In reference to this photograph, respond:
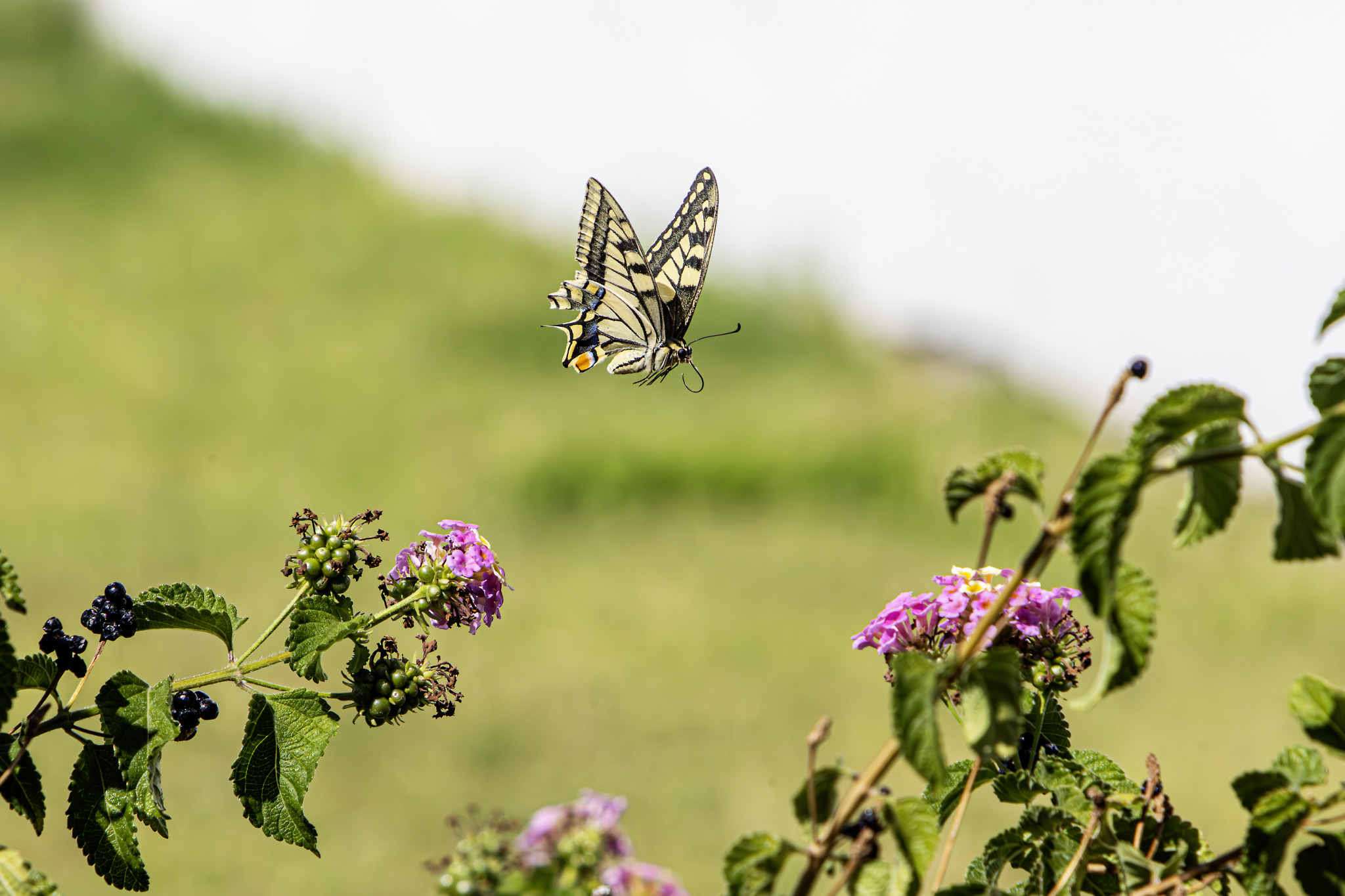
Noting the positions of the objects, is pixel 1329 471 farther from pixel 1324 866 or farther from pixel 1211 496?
pixel 1324 866

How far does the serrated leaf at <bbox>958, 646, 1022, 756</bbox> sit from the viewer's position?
824 mm

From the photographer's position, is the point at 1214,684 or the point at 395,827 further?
the point at 1214,684

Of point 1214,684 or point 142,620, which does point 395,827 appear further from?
point 1214,684

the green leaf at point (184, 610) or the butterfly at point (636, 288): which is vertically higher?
the butterfly at point (636, 288)

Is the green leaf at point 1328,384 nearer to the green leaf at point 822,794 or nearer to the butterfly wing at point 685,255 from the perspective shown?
the green leaf at point 822,794

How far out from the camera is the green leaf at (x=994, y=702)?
2.70ft

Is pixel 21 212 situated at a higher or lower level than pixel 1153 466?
higher

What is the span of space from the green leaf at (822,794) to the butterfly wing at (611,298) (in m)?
1.70

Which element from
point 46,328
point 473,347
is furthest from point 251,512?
point 46,328

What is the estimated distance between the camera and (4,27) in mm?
15312

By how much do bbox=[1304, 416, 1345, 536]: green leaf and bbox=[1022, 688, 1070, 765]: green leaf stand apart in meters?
0.41

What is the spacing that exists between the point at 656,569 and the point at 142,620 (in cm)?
890

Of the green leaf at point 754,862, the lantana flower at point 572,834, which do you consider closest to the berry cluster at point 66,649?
the lantana flower at point 572,834

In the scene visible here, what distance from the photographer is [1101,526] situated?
0.75 meters
